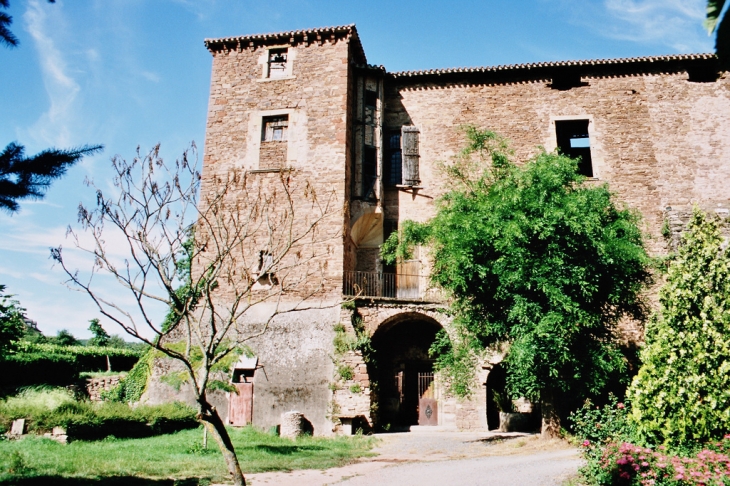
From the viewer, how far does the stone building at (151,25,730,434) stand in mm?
17172

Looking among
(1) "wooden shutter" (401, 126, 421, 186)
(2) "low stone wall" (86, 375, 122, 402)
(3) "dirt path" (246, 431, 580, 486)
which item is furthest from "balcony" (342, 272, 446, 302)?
(2) "low stone wall" (86, 375, 122, 402)

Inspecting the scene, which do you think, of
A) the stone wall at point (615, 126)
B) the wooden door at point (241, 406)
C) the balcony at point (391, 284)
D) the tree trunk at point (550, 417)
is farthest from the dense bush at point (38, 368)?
the tree trunk at point (550, 417)

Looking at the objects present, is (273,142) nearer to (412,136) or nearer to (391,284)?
(412,136)

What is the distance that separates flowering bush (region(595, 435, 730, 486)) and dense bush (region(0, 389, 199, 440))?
1095 centimetres

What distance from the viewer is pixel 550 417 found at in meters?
12.6

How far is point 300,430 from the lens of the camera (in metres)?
14.2

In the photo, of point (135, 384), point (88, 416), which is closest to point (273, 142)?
point (135, 384)

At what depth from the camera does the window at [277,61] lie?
62.2ft

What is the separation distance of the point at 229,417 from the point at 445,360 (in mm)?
6868

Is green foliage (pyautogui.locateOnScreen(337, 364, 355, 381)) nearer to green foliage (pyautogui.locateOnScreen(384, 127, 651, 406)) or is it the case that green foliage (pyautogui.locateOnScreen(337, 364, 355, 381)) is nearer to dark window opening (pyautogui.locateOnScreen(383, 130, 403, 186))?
green foliage (pyautogui.locateOnScreen(384, 127, 651, 406))

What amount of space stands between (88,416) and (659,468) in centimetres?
1182

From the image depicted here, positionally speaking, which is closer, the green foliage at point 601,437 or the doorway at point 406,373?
the green foliage at point 601,437

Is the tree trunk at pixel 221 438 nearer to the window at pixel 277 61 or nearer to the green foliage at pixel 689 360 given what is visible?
the green foliage at pixel 689 360

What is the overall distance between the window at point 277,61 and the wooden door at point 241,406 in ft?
36.9
